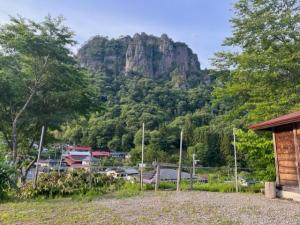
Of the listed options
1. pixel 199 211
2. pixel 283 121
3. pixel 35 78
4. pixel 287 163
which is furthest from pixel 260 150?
pixel 35 78

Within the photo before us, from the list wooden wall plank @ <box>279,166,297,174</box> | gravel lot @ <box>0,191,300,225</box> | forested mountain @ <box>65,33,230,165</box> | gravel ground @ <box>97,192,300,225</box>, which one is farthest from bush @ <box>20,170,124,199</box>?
forested mountain @ <box>65,33,230,165</box>

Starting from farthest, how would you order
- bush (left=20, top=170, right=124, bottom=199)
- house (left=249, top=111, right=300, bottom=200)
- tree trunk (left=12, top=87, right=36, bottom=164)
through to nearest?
tree trunk (left=12, top=87, right=36, bottom=164)
bush (left=20, top=170, right=124, bottom=199)
house (left=249, top=111, right=300, bottom=200)

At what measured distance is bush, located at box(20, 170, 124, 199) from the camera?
8.63 m

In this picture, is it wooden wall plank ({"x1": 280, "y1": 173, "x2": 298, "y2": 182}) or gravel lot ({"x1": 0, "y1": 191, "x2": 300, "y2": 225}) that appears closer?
gravel lot ({"x1": 0, "y1": 191, "x2": 300, "y2": 225})

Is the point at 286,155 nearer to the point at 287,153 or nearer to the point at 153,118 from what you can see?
the point at 287,153

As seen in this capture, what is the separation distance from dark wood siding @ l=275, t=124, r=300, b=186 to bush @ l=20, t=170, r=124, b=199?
504cm

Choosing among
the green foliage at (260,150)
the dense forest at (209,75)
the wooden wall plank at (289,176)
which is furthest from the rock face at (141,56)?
the wooden wall plank at (289,176)

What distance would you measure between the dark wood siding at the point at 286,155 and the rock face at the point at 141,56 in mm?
95011

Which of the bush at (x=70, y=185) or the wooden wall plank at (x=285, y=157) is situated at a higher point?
the wooden wall plank at (x=285, y=157)

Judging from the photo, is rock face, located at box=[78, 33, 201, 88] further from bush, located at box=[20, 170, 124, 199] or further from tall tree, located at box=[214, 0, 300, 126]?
bush, located at box=[20, 170, 124, 199]

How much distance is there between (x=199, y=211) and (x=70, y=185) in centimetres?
446

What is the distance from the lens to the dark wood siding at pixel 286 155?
27.0ft

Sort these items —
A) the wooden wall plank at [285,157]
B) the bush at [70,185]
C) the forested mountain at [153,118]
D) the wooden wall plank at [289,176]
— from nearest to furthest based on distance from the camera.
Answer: the wooden wall plank at [289,176]
the wooden wall plank at [285,157]
the bush at [70,185]
the forested mountain at [153,118]

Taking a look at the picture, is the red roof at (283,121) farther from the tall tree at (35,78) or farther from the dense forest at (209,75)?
the tall tree at (35,78)
